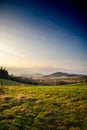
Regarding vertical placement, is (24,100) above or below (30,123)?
above

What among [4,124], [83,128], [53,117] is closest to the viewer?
[83,128]

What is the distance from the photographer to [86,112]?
8.12 m

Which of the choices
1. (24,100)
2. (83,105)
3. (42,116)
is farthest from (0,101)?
(83,105)

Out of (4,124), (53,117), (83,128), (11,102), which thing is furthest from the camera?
(11,102)

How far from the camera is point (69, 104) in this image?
30.5 ft

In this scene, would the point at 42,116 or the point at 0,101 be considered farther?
the point at 0,101

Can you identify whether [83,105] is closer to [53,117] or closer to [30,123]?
[53,117]

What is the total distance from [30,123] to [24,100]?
296cm

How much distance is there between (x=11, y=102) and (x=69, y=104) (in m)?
3.02

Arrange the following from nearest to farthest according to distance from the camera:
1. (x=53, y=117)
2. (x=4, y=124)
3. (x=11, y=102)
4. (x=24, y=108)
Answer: (x=4, y=124) → (x=53, y=117) → (x=24, y=108) → (x=11, y=102)

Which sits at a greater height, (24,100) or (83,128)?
(24,100)

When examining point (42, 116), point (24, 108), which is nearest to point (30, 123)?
point (42, 116)

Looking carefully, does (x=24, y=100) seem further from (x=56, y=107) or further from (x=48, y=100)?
(x=56, y=107)

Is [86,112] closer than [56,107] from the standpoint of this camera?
Yes
